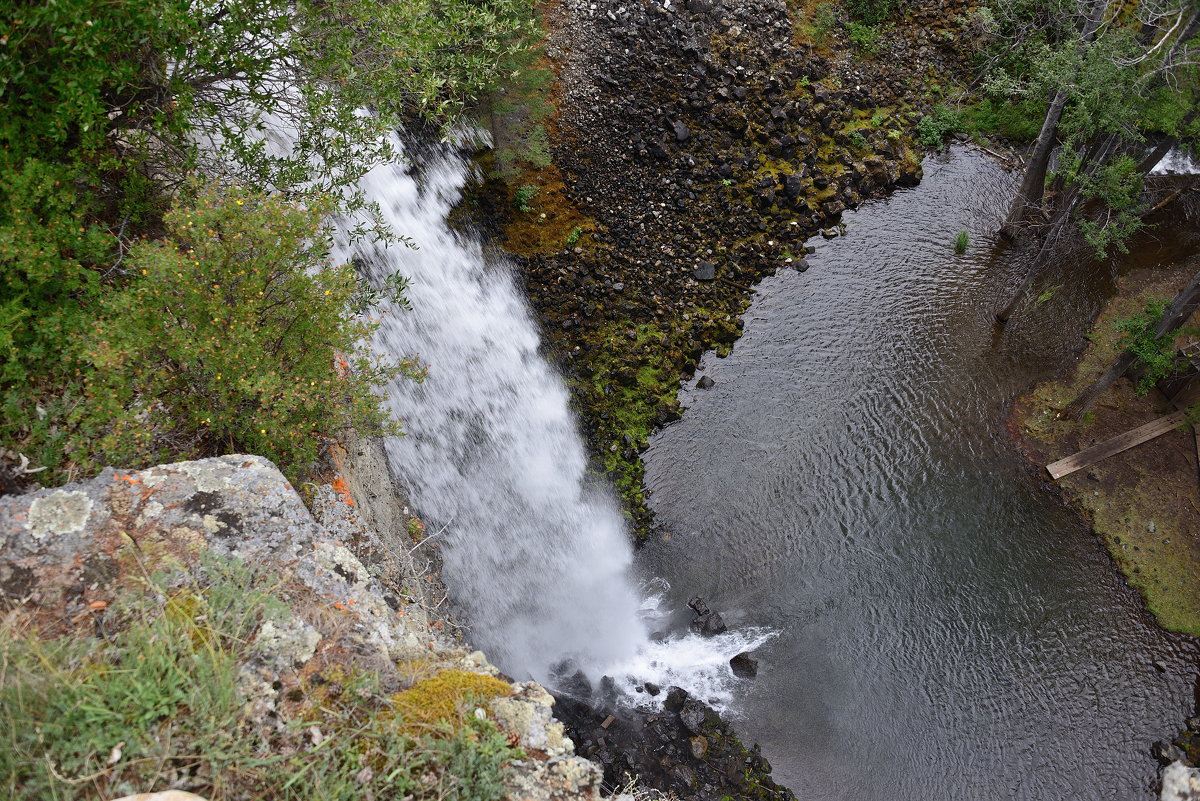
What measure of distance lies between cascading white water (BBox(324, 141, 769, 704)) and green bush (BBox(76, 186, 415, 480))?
16.4 feet

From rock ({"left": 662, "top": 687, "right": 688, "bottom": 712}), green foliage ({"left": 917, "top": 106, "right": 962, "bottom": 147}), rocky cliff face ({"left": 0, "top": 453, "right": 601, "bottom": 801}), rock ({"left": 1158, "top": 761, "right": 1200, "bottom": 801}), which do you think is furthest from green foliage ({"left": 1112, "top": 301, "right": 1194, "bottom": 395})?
rocky cliff face ({"left": 0, "top": 453, "right": 601, "bottom": 801})

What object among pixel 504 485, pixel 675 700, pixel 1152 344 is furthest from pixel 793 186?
pixel 675 700

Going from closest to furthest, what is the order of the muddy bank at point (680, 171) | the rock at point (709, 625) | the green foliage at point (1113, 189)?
the rock at point (709, 625), the green foliage at point (1113, 189), the muddy bank at point (680, 171)

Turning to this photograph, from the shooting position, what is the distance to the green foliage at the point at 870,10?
27.5 metres

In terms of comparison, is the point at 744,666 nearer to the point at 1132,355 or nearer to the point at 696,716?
the point at 696,716

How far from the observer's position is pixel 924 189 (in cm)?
2427

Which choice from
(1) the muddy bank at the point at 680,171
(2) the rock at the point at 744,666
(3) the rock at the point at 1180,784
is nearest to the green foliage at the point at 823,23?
(1) the muddy bank at the point at 680,171

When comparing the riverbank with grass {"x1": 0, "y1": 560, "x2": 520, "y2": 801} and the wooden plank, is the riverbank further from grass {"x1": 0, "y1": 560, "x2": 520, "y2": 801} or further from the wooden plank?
grass {"x1": 0, "y1": 560, "x2": 520, "y2": 801}

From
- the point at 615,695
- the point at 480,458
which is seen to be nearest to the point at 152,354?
the point at 480,458

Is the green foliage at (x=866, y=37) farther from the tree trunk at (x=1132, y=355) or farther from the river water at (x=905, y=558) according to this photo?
the tree trunk at (x=1132, y=355)

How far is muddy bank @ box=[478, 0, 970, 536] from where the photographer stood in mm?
18906

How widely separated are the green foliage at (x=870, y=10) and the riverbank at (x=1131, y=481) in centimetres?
1652

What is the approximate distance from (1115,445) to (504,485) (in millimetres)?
16334

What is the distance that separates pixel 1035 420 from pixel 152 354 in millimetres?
20449
